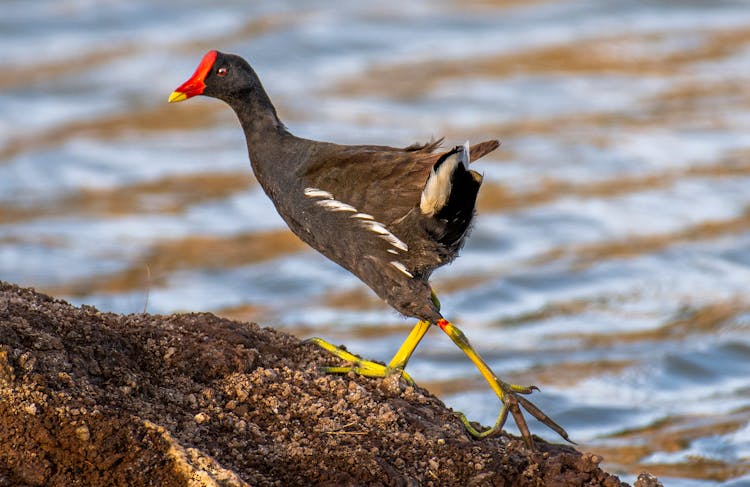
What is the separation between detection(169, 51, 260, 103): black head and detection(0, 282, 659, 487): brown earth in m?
1.11

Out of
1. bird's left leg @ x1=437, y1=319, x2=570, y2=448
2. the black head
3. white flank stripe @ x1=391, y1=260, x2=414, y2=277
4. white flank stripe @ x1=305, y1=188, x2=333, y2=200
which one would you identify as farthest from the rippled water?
the black head

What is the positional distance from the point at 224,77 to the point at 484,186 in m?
6.19

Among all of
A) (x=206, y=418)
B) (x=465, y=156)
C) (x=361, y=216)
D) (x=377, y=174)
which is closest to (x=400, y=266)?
(x=361, y=216)

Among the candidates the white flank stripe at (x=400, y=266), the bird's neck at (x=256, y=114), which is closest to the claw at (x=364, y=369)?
the white flank stripe at (x=400, y=266)

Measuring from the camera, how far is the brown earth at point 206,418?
336 cm

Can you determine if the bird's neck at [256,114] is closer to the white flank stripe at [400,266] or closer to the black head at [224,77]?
the black head at [224,77]

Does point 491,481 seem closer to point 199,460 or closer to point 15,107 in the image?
point 199,460

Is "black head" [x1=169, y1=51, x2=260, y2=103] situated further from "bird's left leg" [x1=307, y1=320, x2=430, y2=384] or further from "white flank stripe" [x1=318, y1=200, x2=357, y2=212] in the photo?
"bird's left leg" [x1=307, y1=320, x2=430, y2=384]

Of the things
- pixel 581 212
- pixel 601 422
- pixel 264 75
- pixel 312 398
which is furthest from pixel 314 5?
pixel 312 398

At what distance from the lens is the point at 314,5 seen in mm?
16516

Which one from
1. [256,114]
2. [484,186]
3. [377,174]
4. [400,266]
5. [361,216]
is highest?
[484,186]

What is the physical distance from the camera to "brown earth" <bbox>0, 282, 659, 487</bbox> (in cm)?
336

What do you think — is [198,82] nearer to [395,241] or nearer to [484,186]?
[395,241]

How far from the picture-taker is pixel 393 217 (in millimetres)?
4383
